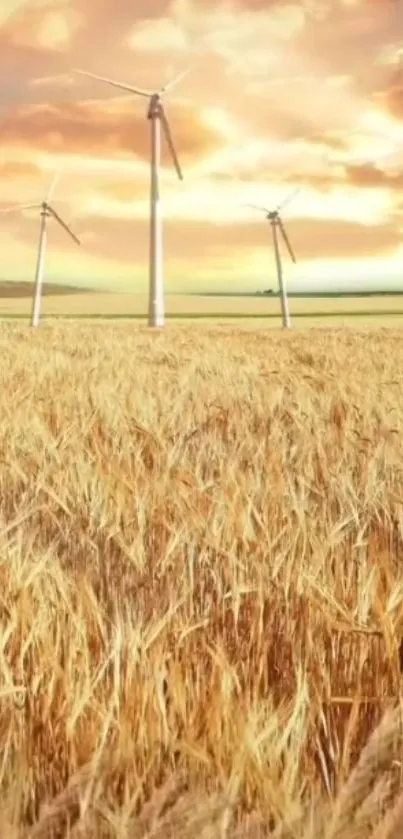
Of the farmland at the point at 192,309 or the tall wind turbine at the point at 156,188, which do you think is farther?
the farmland at the point at 192,309

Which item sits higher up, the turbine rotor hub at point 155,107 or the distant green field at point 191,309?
the turbine rotor hub at point 155,107

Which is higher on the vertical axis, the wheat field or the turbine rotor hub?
the turbine rotor hub

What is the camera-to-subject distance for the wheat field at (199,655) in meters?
1.41

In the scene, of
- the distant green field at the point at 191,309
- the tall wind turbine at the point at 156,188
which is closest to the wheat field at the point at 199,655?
the tall wind turbine at the point at 156,188

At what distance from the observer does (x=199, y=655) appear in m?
1.97

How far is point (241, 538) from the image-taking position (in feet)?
8.90

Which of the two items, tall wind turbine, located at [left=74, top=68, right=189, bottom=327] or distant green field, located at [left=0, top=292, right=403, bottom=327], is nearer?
tall wind turbine, located at [left=74, top=68, right=189, bottom=327]

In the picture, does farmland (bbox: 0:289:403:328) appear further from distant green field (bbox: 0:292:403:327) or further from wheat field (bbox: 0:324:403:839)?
wheat field (bbox: 0:324:403:839)

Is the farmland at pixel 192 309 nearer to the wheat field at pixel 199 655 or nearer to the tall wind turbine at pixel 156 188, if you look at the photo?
the tall wind turbine at pixel 156 188

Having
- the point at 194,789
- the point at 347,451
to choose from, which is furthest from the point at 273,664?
the point at 347,451

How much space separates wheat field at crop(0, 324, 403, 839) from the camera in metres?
1.41

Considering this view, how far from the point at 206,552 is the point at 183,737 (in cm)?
103

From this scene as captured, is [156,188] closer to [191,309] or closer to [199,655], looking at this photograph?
[199,655]

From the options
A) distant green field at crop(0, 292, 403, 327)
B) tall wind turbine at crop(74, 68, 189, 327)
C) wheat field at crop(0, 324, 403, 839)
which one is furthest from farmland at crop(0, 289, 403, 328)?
wheat field at crop(0, 324, 403, 839)
